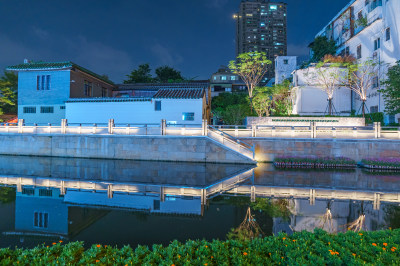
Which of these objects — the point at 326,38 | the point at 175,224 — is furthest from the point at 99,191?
the point at 326,38

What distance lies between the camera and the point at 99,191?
1022 centimetres

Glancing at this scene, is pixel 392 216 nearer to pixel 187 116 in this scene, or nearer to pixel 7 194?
pixel 7 194

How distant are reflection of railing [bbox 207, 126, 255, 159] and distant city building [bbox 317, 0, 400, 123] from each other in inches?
608

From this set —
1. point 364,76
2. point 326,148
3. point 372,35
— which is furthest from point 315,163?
point 372,35

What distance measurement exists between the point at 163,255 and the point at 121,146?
16707mm

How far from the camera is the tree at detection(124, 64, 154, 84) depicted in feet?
152

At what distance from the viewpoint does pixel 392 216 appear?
7.38 m

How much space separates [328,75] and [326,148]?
15.1 metres

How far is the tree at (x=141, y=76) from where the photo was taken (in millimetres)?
46312

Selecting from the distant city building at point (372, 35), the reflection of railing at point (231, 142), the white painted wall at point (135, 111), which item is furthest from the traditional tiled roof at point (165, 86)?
the distant city building at point (372, 35)

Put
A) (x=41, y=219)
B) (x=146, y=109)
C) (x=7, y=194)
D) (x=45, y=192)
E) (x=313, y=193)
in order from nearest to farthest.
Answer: (x=41, y=219) < (x=7, y=194) < (x=313, y=193) < (x=45, y=192) < (x=146, y=109)

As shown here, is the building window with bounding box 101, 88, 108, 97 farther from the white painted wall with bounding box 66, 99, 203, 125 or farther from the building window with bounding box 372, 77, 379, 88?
the building window with bounding box 372, 77, 379, 88

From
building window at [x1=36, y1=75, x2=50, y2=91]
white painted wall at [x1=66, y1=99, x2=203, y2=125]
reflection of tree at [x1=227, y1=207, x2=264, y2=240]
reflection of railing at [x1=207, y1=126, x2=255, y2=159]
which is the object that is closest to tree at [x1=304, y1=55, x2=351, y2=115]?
reflection of railing at [x1=207, y1=126, x2=255, y2=159]

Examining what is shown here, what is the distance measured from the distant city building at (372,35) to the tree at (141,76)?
34.4 meters
